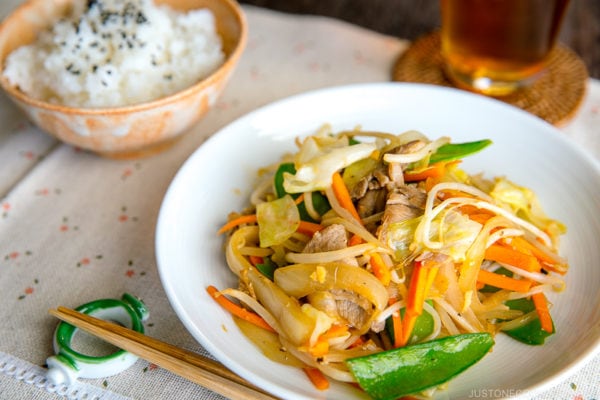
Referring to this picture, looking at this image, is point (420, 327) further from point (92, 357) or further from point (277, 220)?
point (92, 357)

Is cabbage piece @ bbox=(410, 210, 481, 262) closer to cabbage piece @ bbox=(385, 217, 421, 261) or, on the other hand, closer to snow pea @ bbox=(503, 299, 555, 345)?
cabbage piece @ bbox=(385, 217, 421, 261)

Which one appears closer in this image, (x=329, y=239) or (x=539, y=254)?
(x=329, y=239)

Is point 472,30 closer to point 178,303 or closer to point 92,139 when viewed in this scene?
point 92,139

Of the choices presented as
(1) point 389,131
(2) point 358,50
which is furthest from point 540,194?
(2) point 358,50

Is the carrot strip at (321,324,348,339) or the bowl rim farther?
the bowl rim

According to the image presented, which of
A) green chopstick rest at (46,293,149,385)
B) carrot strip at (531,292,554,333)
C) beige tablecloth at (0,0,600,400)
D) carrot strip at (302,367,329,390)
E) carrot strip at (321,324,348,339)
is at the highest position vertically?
carrot strip at (321,324,348,339)

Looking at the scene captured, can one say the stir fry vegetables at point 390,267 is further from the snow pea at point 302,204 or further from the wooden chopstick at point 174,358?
the wooden chopstick at point 174,358

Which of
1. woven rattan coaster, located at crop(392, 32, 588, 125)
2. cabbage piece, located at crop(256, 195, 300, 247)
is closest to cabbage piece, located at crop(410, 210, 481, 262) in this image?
cabbage piece, located at crop(256, 195, 300, 247)

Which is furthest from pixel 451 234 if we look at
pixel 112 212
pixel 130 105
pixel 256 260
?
pixel 112 212
